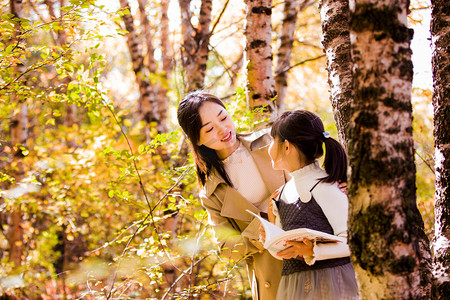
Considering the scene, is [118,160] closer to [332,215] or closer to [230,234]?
[230,234]

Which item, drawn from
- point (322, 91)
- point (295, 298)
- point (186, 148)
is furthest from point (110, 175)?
point (322, 91)

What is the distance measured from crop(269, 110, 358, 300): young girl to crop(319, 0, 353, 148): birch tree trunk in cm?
11

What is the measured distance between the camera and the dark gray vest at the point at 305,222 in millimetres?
1979

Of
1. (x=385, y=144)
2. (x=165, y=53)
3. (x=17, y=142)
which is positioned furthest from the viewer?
(x=165, y=53)

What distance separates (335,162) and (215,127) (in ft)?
2.54

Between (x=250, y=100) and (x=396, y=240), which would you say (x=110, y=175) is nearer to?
(x=250, y=100)

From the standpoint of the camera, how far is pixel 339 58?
7.04 ft

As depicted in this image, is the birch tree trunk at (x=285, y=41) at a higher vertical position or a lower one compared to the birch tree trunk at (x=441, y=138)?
higher

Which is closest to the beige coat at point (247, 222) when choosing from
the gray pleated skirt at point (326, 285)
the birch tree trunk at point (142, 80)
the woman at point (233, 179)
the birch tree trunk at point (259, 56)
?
the woman at point (233, 179)

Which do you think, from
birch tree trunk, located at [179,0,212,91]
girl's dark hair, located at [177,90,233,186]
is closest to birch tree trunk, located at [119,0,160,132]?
birch tree trunk, located at [179,0,212,91]

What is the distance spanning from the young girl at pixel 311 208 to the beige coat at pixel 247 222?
33 centimetres

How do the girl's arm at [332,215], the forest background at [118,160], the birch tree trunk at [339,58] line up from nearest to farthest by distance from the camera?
the girl's arm at [332,215]
the birch tree trunk at [339,58]
the forest background at [118,160]

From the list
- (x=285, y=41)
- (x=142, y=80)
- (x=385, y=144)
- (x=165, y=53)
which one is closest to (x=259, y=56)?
(x=385, y=144)

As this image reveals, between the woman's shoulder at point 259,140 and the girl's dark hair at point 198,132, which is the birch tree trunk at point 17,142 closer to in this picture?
the girl's dark hair at point 198,132
